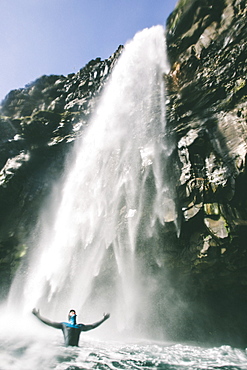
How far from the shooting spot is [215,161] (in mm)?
11703

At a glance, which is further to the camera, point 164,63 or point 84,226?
point 164,63

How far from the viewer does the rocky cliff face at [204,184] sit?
36.4 ft

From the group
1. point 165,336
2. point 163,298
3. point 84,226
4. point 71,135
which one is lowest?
point 165,336

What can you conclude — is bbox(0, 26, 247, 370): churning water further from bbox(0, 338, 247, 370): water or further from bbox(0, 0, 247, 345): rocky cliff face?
bbox(0, 0, 247, 345): rocky cliff face

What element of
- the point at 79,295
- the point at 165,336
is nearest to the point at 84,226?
the point at 79,295

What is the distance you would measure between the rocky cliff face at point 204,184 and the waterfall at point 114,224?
0.96 m

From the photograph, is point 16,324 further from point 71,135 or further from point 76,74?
point 76,74

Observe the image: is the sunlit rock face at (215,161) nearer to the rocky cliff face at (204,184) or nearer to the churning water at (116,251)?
the rocky cliff face at (204,184)

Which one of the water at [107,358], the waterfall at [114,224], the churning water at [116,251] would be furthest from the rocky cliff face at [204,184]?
the water at [107,358]

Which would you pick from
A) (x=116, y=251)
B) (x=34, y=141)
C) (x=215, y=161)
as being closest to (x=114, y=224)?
(x=116, y=251)

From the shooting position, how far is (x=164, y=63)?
17031mm

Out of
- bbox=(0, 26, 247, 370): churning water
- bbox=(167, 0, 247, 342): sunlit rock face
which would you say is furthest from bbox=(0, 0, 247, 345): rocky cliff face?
bbox=(0, 26, 247, 370): churning water

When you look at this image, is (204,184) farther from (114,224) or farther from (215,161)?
(114,224)

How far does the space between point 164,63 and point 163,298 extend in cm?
1566
